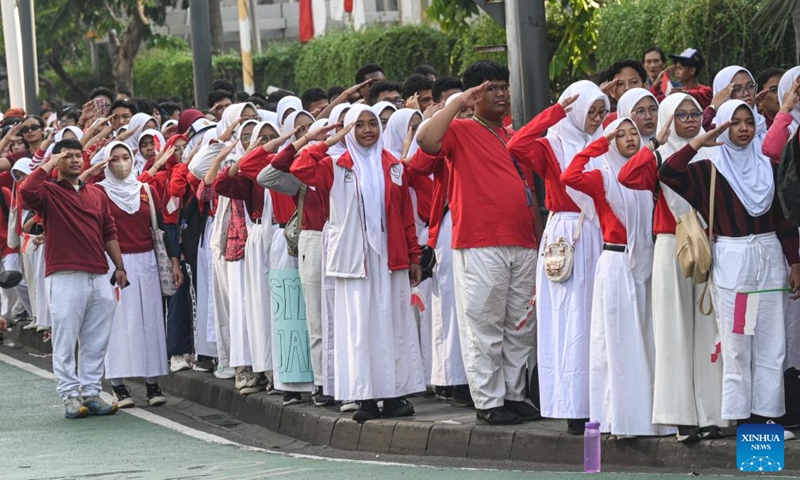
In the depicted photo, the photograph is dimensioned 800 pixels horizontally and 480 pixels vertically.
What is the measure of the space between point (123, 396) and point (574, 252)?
5.02 meters

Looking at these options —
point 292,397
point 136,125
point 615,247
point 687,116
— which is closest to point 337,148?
point 292,397

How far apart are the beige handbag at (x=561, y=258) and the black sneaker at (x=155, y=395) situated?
4.74 m

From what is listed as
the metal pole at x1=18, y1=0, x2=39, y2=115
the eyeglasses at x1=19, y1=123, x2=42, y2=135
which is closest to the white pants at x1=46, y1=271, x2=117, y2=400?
the eyeglasses at x1=19, y1=123, x2=42, y2=135

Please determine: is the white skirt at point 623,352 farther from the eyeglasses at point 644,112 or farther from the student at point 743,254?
the eyeglasses at point 644,112

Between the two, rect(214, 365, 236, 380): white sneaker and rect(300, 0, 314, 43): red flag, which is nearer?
rect(214, 365, 236, 380): white sneaker

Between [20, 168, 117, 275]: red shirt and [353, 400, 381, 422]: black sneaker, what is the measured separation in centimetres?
292

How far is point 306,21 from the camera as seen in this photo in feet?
134

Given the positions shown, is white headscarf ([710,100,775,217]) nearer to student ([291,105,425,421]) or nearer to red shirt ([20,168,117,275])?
student ([291,105,425,421])

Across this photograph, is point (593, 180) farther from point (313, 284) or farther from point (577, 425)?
point (313, 284)

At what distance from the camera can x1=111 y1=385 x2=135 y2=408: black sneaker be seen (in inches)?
539

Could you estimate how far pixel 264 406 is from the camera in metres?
12.8

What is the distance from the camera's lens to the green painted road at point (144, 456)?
973 cm

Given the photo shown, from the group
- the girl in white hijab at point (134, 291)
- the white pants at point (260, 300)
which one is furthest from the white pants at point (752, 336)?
the girl in white hijab at point (134, 291)

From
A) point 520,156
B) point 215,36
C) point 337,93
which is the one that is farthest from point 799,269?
point 215,36
